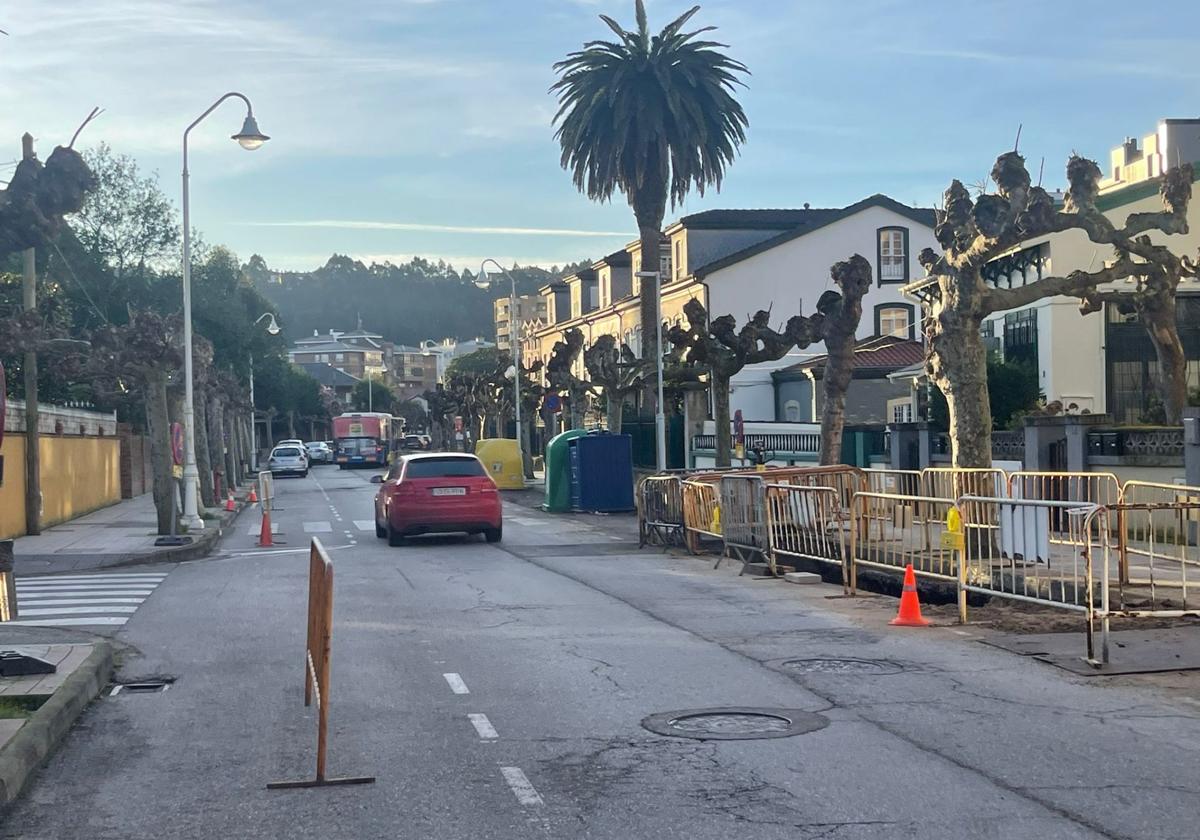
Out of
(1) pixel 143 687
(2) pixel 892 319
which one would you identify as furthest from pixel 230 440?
(1) pixel 143 687

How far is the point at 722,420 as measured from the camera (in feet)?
111

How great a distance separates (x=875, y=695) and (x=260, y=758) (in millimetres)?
4298

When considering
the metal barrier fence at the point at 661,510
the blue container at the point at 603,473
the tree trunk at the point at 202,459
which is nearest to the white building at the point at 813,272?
the blue container at the point at 603,473

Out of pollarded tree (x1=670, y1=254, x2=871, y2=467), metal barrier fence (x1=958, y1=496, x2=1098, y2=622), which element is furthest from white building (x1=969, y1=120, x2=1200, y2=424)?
metal barrier fence (x1=958, y1=496, x2=1098, y2=622)

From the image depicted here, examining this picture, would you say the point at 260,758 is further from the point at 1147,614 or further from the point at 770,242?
the point at 770,242

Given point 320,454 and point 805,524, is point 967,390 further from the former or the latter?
point 320,454

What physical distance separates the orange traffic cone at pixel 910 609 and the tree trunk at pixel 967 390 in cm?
551

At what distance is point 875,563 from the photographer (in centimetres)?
1636

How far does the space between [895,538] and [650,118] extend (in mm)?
25459

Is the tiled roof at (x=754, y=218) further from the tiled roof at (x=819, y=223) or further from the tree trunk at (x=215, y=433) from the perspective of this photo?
the tree trunk at (x=215, y=433)

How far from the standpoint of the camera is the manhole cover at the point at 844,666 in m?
11.1

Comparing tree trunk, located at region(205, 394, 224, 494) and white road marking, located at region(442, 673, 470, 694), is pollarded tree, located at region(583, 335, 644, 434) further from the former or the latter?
white road marking, located at region(442, 673, 470, 694)

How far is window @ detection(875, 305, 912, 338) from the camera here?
57312mm

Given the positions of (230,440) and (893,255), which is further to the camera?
(230,440)
